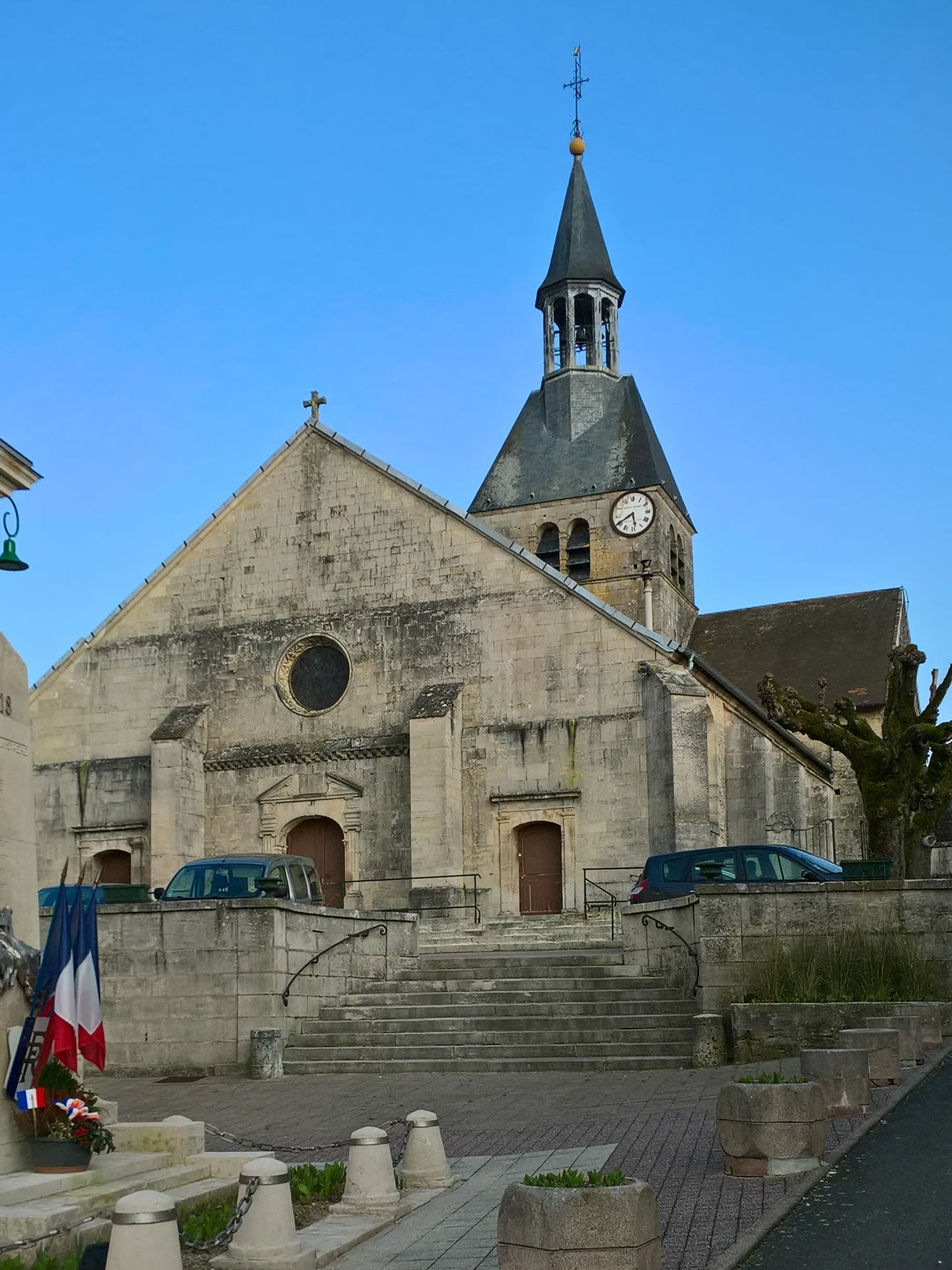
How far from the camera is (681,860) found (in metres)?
18.5

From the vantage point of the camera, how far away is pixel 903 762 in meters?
18.2

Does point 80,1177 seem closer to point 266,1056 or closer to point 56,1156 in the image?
point 56,1156

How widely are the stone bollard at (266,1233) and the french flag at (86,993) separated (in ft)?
5.10

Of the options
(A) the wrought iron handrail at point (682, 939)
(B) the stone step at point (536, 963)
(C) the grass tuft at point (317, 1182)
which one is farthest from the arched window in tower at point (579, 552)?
(C) the grass tuft at point (317, 1182)

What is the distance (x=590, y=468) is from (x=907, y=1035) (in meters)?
34.0

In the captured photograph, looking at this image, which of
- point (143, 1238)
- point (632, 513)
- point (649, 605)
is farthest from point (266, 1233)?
point (632, 513)

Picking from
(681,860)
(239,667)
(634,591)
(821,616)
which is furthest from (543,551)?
(681,860)

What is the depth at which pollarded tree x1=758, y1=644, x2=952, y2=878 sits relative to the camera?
18.0m

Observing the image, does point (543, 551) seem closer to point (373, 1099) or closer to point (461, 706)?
point (461, 706)

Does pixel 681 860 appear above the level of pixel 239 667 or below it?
below

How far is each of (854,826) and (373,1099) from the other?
73.1ft

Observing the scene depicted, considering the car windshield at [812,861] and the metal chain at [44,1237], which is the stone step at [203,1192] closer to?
the metal chain at [44,1237]

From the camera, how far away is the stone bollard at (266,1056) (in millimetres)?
15789

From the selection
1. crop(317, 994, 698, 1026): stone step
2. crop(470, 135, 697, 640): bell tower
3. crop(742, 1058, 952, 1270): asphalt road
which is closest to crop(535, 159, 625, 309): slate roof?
crop(470, 135, 697, 640): bell tower
